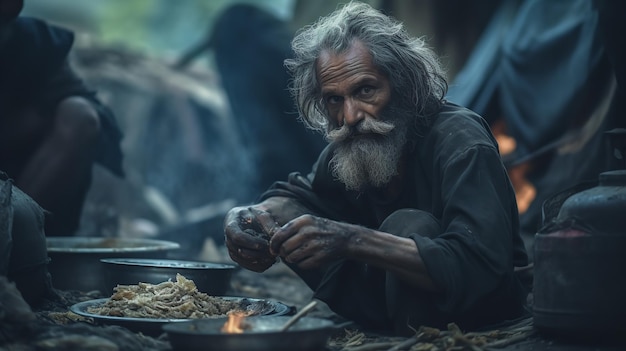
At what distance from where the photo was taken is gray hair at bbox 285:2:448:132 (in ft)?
13.3

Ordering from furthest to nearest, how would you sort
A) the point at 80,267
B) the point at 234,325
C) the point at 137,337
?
the point at 80,267
the point at 137,337
the point at 234,325

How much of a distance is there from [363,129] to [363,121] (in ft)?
0.14

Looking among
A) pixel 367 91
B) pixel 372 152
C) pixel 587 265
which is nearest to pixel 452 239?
pixel 587 265

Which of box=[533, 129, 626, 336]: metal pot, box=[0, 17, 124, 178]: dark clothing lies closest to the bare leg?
box=[0, 17, 124, 178]: dark clothing

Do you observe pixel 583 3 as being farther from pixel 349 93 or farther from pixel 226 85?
pixel 226 85

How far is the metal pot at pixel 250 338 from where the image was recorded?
2.66 m

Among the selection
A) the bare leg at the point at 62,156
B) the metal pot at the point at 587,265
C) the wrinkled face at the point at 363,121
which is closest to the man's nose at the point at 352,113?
the wrinkled face at the point at 363,121

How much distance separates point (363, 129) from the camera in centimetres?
396

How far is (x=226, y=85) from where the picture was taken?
34.1 feet

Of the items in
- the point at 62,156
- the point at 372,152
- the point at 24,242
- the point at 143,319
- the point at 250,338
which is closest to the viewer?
the point at 250,338

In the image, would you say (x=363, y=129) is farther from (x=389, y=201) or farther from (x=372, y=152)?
(x=389, y=201)

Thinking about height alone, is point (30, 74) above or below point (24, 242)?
above

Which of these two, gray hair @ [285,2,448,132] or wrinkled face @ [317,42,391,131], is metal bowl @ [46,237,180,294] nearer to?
gray hair @ [285,2,448,132]

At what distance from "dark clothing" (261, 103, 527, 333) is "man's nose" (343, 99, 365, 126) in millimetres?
307
